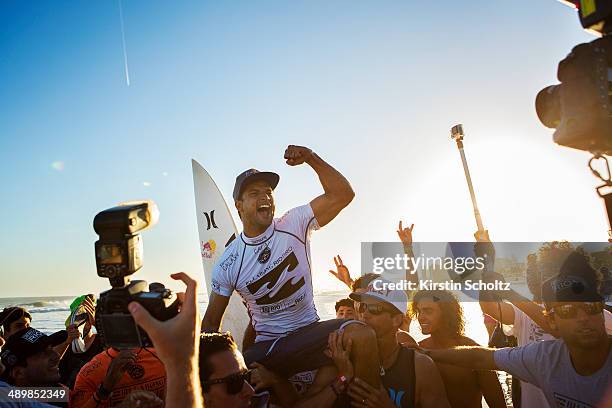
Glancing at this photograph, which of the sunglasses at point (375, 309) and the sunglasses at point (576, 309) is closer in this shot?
the sunglasses at point (576, 309)

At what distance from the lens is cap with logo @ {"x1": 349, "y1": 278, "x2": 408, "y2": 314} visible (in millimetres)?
4465

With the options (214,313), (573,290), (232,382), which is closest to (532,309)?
(573,290)

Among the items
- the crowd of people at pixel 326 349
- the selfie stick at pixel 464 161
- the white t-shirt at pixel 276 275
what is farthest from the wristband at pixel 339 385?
the selfie stick at pixel 464 161

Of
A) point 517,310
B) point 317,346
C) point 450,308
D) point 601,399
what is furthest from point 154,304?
point 517,310

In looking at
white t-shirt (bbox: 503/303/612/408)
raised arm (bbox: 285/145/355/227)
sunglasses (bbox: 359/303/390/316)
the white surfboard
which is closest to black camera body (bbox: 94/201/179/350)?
raised arm (bbox: 285/145/355/227)

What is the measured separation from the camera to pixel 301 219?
4.16 m

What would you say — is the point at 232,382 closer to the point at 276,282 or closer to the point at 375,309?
the point at 276,282

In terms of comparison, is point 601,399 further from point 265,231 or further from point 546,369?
point 265,231

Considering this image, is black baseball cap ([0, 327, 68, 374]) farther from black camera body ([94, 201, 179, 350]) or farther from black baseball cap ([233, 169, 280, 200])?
black camera body ([94, 201, 179, 350])

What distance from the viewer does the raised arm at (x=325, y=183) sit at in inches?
160

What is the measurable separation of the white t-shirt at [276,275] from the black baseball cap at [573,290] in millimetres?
2070

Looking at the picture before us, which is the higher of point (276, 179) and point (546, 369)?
point (276, 179)

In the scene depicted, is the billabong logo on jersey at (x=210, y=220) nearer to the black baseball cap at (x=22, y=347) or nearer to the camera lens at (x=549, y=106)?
the black baseball cap at (x=22, y=347)

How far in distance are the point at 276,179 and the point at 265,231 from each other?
587mm
